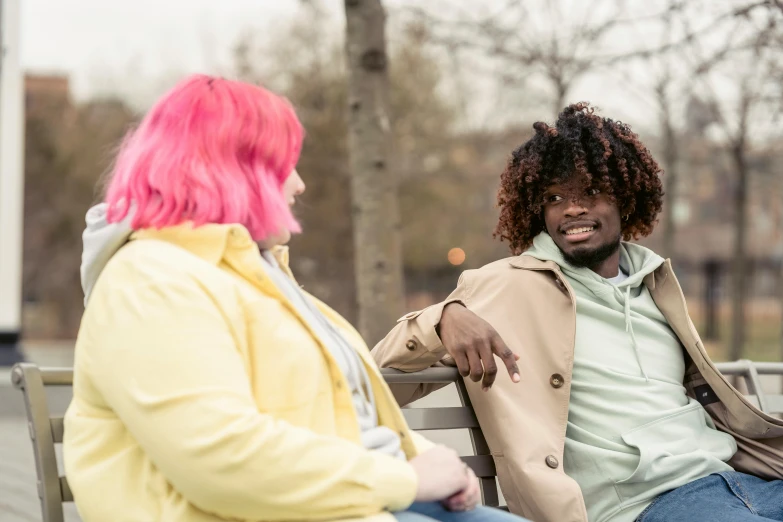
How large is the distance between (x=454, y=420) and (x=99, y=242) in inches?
55.3

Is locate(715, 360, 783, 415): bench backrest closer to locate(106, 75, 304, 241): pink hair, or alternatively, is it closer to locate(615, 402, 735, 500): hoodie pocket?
locate(615, 402, 735, 500): hoodie pocket

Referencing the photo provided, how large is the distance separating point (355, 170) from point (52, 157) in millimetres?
27774

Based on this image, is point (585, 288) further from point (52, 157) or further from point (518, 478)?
point (52, 157)

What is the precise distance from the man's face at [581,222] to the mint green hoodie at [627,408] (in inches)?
1.6

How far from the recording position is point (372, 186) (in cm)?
642

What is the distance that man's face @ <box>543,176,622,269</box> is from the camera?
3.43 metres

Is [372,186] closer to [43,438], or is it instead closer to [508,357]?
[508,357]

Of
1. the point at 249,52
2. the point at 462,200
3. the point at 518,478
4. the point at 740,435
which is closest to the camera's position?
the point at 518,478

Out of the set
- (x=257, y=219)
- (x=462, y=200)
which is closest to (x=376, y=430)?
(x=257, y=219)

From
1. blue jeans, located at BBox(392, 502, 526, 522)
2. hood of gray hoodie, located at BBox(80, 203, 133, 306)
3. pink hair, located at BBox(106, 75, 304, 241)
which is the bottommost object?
blue jeans, located at BBox(392, 502, 526, 522)

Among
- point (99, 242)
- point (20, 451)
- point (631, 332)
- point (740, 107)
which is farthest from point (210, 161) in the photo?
point (740, 107)

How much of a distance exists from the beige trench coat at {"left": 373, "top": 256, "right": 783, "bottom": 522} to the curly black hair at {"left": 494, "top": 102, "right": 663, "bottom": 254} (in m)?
0.31

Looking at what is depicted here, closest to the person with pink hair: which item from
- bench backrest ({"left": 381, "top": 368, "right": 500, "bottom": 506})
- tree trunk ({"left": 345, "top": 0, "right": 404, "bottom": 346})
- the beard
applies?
bench backrest ({"left": 381, "top": 368, "right": 500, "bottom": 506})

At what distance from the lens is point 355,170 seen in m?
6.50
